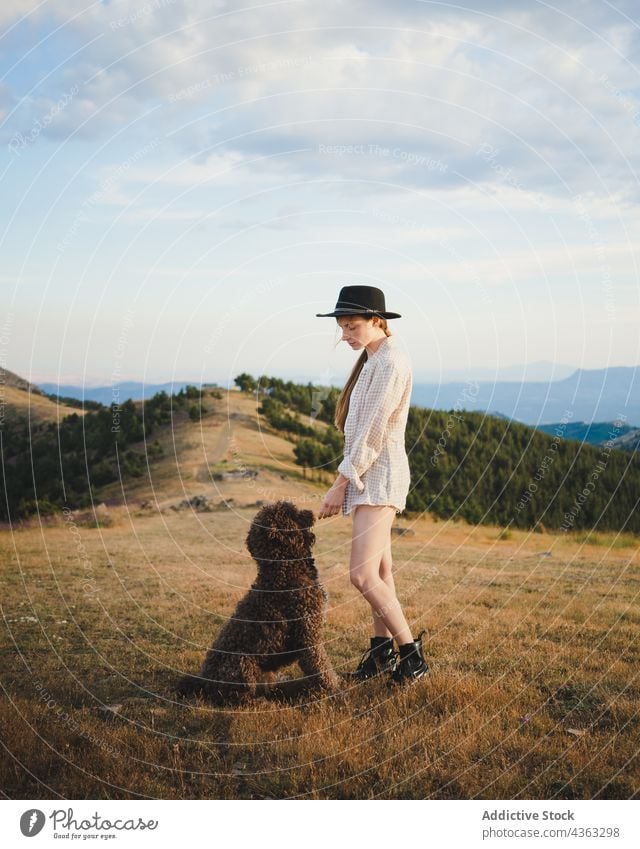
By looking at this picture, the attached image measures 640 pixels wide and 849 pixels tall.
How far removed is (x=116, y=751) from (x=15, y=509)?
1957cm

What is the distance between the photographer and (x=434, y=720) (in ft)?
17.0

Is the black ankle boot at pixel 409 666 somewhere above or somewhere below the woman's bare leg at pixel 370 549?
below

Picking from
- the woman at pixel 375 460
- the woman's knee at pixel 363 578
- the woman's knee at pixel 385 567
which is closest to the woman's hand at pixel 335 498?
the woman at pixel 375 460

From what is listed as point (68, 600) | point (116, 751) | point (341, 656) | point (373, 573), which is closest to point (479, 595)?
point (341, 656)

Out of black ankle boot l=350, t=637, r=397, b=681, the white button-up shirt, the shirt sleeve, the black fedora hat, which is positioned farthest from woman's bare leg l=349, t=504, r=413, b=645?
the black fedora hat

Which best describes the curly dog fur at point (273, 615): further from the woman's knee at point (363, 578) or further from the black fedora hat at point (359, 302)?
the black fedora hat at point (359, 302)

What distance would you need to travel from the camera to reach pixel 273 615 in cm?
536

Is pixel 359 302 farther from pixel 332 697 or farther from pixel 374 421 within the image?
pixel 332 697

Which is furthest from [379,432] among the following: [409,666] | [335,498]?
[409,666]

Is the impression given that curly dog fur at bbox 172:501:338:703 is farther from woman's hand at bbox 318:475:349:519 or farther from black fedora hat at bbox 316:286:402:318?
black fedora hat at bbox 316:286:402:318

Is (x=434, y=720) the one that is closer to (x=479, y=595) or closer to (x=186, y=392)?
(x=479, y=595)

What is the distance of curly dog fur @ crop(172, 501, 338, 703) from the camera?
5.38 meters

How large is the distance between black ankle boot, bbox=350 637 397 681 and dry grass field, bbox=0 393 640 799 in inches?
7.9

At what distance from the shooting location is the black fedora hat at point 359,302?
225 inches
